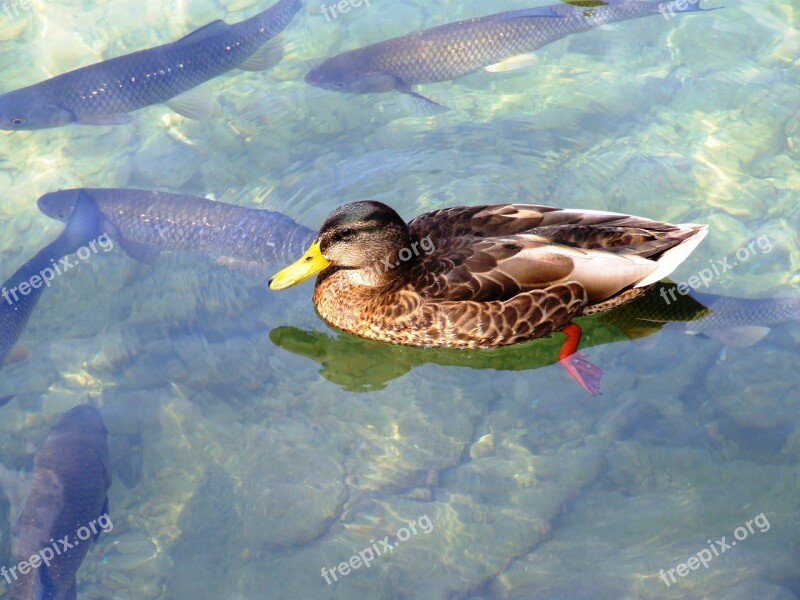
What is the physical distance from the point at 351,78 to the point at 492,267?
10.7ft

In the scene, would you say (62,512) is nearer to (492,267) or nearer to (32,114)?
(492,267)

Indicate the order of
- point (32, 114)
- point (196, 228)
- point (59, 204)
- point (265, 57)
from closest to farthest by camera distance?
point (196, 228) < point (59, 204) < point (32, 114) < point (265, 57)

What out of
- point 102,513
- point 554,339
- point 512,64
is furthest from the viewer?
point 512,64

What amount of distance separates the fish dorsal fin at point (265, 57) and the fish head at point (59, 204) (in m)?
2.11

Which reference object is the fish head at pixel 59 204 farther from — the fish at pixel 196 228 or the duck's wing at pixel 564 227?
the duck's wing at pixel 564 227

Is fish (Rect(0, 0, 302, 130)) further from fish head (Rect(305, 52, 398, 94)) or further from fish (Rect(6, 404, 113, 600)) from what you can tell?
fish (Rect(6, 404, 113, 600))

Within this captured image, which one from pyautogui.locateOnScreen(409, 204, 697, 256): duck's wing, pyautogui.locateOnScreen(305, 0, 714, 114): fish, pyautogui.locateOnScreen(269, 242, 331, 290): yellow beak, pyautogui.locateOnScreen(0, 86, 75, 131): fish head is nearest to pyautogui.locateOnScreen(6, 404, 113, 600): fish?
pyautogui.locateOnScreen(269, 242, 331, 290): yellow beak

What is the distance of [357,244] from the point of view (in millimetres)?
5797

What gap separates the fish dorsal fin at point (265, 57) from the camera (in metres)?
8.17

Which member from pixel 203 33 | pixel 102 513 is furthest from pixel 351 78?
pixel 102 513

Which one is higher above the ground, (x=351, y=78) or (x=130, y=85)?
(x=130, y=85)

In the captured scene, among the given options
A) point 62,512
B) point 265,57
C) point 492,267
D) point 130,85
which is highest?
point 130,85

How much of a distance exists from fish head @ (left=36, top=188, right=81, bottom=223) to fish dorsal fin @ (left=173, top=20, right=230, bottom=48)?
1831mm

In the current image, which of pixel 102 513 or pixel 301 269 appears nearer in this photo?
pixel 102 513
